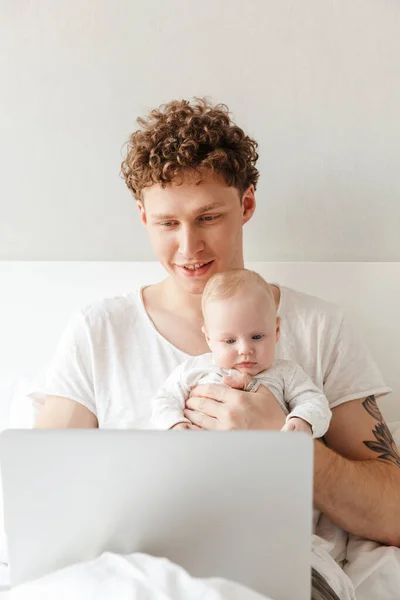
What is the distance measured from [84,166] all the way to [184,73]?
0.41m

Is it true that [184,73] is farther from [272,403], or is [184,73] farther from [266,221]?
[272,403]

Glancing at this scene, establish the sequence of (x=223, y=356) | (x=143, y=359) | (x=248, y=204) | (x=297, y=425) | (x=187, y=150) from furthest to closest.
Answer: (x=248, y=204), (x=143, y=359), (x=187, y=150), (x=223, y=356), (x=297, y=425)

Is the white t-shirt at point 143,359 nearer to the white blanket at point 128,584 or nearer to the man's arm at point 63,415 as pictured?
the man's arm at point 63,415

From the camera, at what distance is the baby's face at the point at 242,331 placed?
64.3 inches

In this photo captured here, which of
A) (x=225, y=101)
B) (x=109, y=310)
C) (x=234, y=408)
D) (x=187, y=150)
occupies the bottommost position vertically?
(x=234, y=408)

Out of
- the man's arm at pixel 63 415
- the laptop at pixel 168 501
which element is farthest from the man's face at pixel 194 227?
the laptop at pixel 168 501

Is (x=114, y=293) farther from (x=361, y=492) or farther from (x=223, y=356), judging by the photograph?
(x=361, y=492)

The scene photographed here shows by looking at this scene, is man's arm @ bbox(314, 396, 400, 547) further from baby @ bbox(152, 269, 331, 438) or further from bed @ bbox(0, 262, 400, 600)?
bed @ bbox(0, 262, 400, 600)

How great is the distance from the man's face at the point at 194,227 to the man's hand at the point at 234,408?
0.34m

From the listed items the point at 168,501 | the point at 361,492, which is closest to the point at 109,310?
the point at 361,492

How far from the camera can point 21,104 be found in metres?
2.37

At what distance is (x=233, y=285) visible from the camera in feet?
5.44

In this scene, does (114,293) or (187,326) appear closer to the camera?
(187,326)

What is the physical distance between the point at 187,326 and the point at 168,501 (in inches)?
32.8
